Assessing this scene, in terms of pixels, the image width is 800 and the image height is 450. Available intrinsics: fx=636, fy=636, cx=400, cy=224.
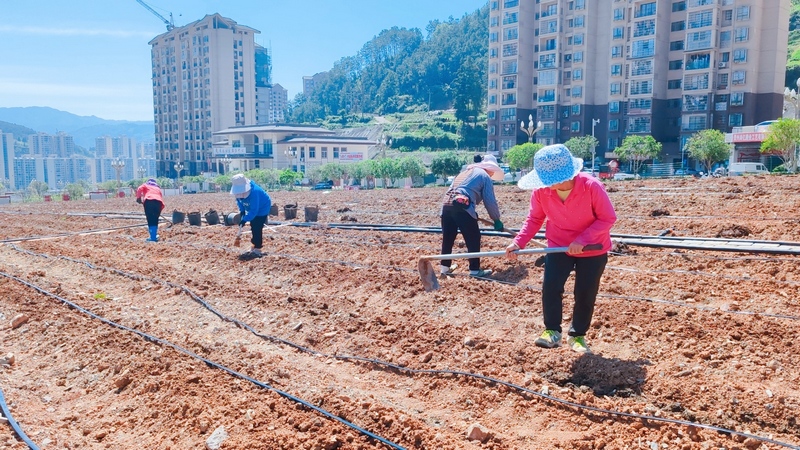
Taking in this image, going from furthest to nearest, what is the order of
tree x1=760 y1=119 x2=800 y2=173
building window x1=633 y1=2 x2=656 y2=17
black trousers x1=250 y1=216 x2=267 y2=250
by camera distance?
building window x1=633 y1=2 x2=656 y2=17
tree x1=760 y1=119 x2=800 y2=173
black trousers x1=250 y1=216 x2=267 y2=250

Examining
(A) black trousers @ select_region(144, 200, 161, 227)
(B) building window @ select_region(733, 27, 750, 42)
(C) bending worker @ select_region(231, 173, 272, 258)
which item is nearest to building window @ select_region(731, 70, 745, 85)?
(B) building window @ select_region(733, 27, 750, 42)

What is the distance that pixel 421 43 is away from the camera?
14438cm

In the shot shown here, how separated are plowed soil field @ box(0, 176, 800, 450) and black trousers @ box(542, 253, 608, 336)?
9.5 inches

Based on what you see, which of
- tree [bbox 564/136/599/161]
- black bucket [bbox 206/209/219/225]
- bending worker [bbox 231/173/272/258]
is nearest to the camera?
bending worker [bbox 231/173/272/258]

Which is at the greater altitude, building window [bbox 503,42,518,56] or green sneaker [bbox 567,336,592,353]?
building window [bbox 503,42,518,56]

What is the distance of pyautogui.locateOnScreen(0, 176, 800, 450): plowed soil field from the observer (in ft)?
12.3

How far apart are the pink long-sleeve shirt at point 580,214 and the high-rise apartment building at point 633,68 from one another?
2114 inches

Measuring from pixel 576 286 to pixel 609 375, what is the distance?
2.26 feet

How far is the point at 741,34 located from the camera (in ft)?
169

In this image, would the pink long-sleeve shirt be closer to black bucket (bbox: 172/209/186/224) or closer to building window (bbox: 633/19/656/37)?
black bucket (bbox: 172/209/186/224)

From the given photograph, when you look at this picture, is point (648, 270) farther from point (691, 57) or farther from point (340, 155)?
point (340, 155)

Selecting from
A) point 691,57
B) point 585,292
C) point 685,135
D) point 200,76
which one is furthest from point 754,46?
point 200,76

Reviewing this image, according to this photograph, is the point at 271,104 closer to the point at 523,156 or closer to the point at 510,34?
the point at 510,34

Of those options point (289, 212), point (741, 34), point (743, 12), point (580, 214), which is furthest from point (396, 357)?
point (743, 12)
